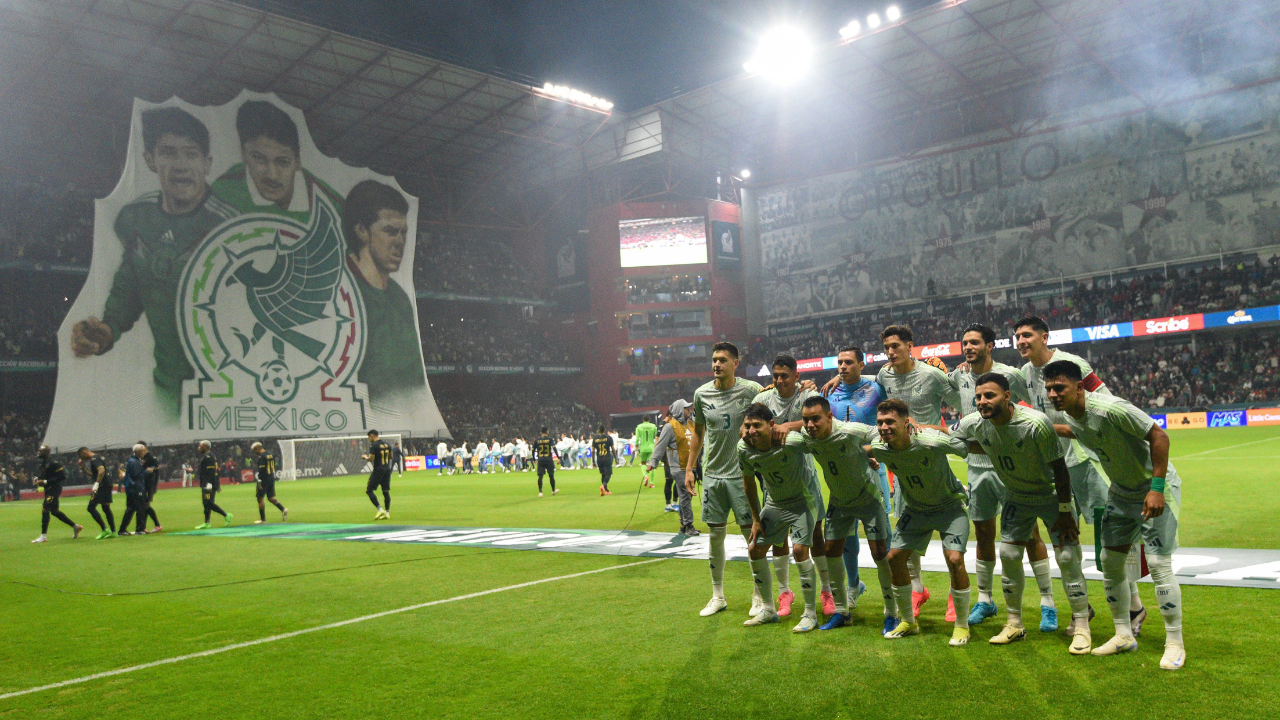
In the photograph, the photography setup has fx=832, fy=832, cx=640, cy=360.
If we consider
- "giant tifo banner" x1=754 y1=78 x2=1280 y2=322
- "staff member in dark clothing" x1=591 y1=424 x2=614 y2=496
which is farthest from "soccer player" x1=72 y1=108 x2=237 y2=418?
"giant tifo banner" x1=754 y1=78 x2=1280 y2=322

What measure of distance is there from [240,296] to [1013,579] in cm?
4080

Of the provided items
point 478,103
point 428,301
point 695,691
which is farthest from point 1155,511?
point 428,301

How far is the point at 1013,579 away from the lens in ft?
19.8

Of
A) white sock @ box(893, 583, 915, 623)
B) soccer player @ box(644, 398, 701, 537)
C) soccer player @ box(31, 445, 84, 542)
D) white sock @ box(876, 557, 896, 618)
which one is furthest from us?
soccer player @ box(31, 445, 84, 542)

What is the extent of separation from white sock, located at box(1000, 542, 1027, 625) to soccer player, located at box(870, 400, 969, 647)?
28 centimetres

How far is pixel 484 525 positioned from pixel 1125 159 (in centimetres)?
4351

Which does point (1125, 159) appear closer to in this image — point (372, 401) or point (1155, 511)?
point (372, 401)

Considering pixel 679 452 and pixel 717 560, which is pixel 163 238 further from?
pixel 717 560

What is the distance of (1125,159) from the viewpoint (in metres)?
45.4

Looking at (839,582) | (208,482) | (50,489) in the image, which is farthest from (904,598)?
(50,489)

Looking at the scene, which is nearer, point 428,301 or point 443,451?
point 443,451

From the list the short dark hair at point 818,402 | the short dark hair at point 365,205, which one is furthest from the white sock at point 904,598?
the short dark hair at point 365,205

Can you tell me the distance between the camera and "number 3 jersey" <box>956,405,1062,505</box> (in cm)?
580

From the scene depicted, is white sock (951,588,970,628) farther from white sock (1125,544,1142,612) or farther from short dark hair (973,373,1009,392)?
short dark hair (973,373,1009,392)
